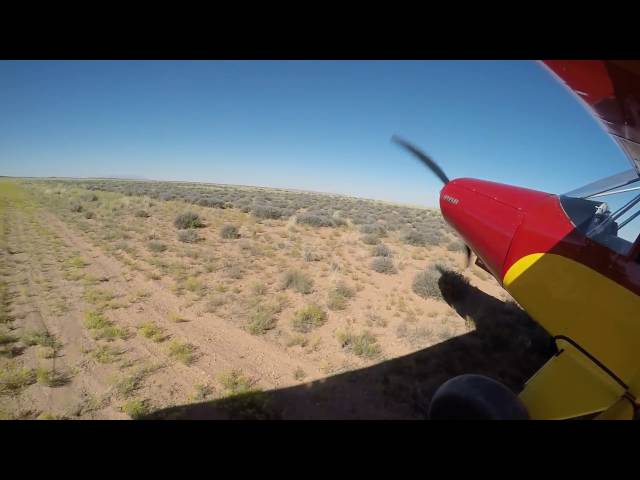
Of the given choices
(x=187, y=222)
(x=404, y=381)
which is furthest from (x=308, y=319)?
(x=187, y=222)

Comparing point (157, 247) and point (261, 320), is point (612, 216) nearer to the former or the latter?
point (261, 320)

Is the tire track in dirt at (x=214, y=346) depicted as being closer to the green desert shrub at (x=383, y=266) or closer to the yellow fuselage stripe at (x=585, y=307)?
the yellow fuselage stripe at (x=585, y=307)

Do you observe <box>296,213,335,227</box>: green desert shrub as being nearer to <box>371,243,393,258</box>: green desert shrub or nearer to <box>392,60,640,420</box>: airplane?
<box>371,243,393,258</box>: green desert shrub

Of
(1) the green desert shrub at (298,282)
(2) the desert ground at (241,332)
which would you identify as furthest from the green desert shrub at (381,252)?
(1) the green desert shrub at (298,282)

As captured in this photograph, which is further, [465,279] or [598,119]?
[465,279]

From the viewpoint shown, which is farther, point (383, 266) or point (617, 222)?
point (383, 266)
